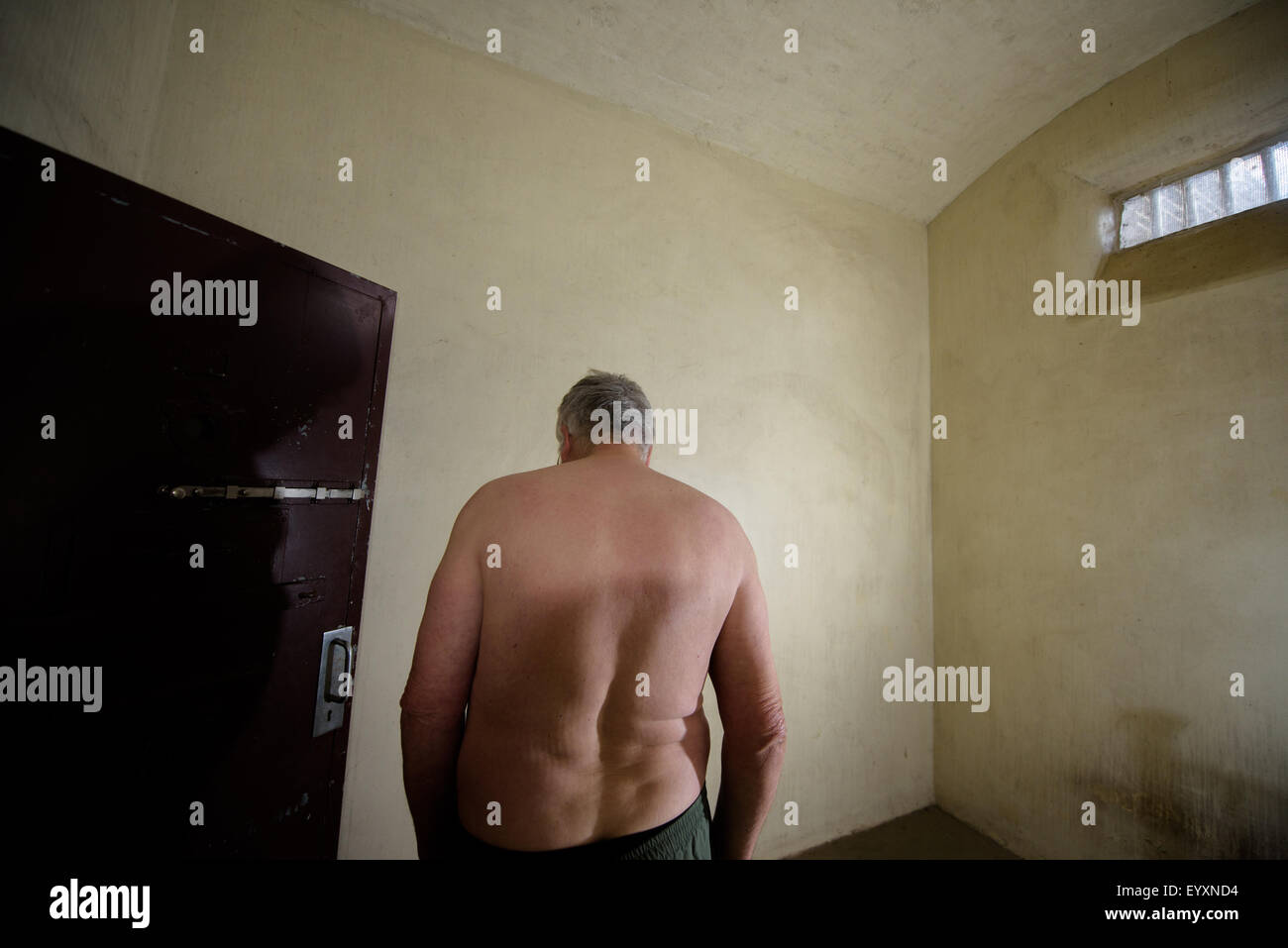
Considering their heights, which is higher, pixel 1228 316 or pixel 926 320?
pixel 926 320

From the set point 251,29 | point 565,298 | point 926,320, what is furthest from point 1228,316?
point 251,29

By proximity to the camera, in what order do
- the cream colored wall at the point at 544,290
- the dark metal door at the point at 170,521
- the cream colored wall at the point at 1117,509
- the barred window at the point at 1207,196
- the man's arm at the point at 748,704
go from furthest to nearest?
the barred window at the point at 1207,196, the cream colored wall at the point at 1117,509, the cream colored wall at the point at 544,290, the man's arm at the point at 748,704, the dark metal door at the point at 170,521

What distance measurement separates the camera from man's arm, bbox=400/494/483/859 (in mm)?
1014

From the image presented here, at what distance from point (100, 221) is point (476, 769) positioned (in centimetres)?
139

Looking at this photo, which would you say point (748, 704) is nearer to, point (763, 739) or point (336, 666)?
point (763, 739)

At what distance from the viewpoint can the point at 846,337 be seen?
Answer: 8.77 feet

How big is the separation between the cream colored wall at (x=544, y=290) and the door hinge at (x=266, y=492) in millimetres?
276

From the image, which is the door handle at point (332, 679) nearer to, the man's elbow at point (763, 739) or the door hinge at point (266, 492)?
the door hinge at point (266, 492)

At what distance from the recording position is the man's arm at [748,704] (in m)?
1.15

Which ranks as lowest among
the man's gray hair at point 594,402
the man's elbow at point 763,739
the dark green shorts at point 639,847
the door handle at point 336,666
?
the dark green shorts at point 639,847

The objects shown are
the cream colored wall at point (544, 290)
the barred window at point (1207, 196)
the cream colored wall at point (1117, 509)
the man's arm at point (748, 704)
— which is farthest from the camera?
the barred window at point (1207, 196)

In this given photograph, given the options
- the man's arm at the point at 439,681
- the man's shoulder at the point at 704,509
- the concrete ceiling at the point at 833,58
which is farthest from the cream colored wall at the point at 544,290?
the man's shoulder at the point at 704,509

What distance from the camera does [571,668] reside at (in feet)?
3.07

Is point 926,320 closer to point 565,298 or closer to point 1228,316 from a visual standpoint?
point 1228,316
